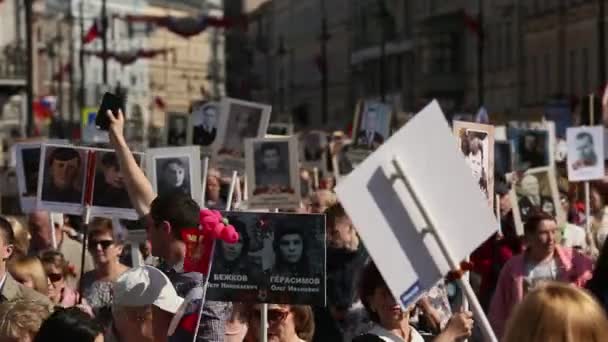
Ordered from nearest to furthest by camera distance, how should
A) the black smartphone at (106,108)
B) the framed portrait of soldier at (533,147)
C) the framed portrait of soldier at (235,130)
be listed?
1. the black smartphone at (106,108)
2. the framed portrait of soldier at (235,130)
3. the framed portrait of soldier at (533,147)

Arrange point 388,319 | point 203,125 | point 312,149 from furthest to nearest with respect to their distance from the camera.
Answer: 1. point 312,149
2. point 203,125
3. point 388,319

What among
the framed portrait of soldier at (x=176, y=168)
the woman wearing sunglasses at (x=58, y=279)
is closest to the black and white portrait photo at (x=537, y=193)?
the framed portrait of soldier at (x=176, y=168)

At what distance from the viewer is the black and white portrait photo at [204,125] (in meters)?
16.3

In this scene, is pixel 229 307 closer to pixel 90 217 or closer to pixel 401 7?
pixel 90 217

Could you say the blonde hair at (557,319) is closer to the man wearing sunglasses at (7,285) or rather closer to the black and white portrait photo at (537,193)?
the man wearing sunglasses at (7,285)

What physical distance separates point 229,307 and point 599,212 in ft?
23.2

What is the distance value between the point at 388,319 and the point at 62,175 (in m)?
4.92

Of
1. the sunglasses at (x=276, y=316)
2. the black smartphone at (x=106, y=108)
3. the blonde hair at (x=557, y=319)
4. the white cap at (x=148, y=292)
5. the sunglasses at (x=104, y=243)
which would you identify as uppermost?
the black smartphone at (x=106, y=108)

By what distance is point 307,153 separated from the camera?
2505 centimetres

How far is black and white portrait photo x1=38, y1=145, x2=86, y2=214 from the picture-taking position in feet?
37.0

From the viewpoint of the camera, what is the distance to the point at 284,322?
23.2 feet

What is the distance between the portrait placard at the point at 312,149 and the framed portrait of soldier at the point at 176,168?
11.2m

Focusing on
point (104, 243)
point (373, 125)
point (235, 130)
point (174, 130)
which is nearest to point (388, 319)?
point (104, 243)

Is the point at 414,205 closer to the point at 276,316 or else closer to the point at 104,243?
the point at 276,316
